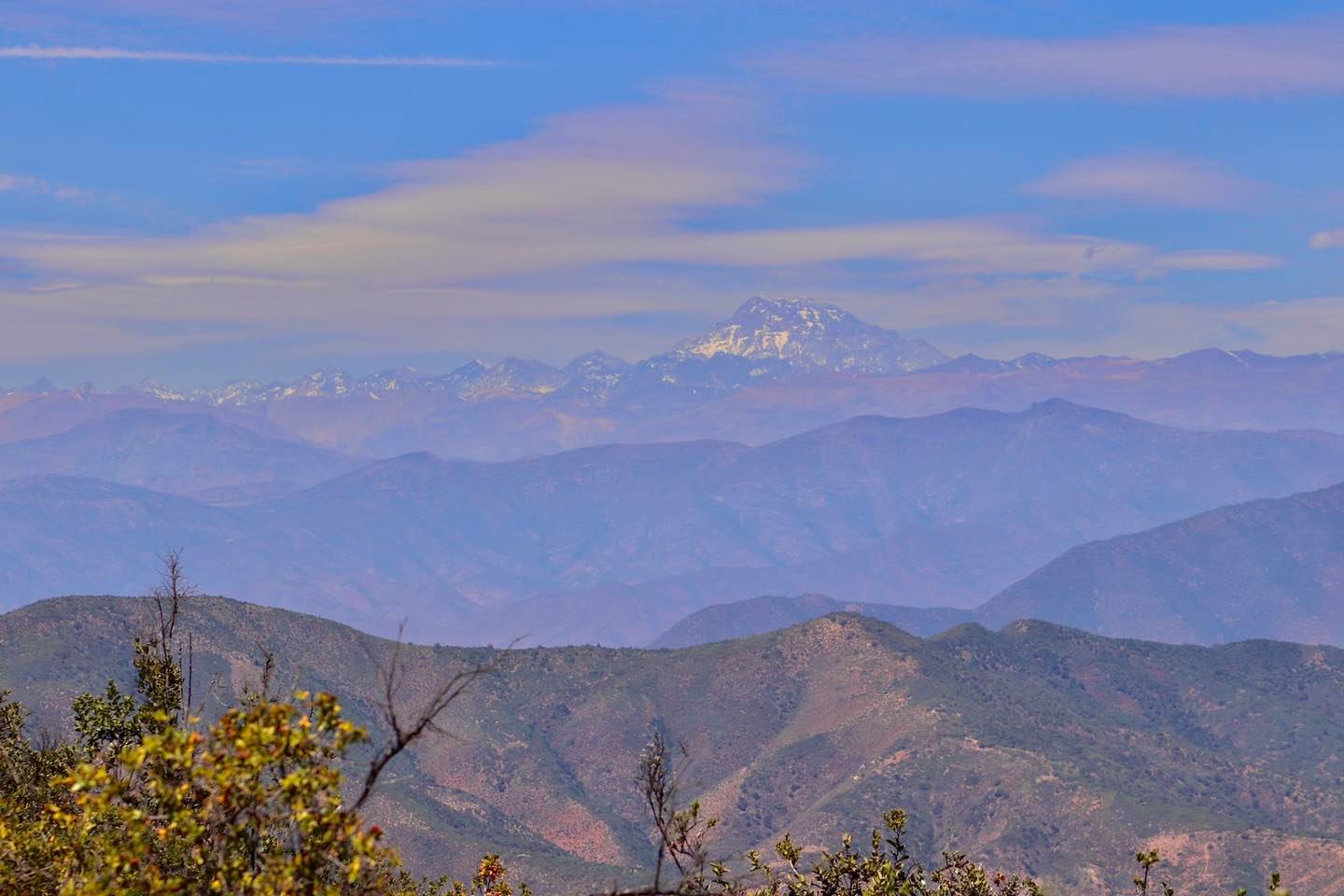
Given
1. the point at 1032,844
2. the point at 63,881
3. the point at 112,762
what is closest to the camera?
the point at 63,881

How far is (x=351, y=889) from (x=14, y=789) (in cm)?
2901

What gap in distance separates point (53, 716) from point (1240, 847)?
161 meters

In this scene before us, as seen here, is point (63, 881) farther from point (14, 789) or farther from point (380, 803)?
point (380, 803)

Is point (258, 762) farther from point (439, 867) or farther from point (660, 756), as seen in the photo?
point (439, 867)

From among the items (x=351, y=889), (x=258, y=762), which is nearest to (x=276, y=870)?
(x=258, y=762)

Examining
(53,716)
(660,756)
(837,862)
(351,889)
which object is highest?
(660,756)

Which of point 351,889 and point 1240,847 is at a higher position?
point 351,889

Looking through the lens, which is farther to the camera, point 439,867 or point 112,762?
point 439,867

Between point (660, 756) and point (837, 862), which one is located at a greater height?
point (660, 756)

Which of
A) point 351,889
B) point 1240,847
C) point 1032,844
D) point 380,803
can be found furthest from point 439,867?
point 351,889

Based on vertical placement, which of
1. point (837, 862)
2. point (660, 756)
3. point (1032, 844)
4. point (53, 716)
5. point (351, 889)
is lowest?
point (1032, 844)

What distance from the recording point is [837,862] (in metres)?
42.5

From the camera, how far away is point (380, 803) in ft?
628

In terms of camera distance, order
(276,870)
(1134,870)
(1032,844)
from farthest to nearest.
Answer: (1032,844) < (1134,870) < (276,870)
